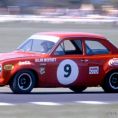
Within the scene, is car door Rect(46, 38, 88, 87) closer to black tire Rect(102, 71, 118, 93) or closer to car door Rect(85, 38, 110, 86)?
car door Rect(85, 38, 110, 86)

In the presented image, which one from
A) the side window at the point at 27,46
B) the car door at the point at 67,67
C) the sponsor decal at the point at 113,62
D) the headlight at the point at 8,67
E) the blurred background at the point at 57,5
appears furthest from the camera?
the blurred background at the point at 57,5

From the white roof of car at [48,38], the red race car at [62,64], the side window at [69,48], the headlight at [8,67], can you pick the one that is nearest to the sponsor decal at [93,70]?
the red race car at [62,64]

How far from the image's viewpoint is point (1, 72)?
1535 centimetres

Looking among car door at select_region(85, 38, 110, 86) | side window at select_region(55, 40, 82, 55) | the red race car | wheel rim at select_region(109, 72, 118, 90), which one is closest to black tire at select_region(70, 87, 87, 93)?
the red race car

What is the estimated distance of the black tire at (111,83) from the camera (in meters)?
16.3

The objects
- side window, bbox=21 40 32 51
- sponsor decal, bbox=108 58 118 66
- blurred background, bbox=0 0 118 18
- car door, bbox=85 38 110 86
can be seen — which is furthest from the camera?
blurred background, bbox=0 0 118 18

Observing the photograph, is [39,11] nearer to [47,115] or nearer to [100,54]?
[100,54]

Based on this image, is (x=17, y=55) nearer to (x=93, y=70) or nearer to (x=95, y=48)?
(x=93, y=70)

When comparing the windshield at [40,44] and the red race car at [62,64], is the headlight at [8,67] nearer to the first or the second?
the red race car at [62,64]

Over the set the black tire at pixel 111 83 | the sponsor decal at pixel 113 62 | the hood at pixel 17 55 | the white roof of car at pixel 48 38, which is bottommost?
the black tire at pixel 111 83

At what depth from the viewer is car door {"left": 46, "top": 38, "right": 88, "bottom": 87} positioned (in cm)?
1570

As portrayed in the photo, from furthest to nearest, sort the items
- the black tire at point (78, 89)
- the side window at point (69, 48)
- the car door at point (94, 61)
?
the black tire at point (78, 89), the car door at point (94, 61), the side window at point (69, 48)

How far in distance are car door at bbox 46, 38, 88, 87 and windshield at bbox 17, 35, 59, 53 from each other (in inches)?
7.5

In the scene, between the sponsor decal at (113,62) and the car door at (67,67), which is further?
the sponsor decal at (113,62)
